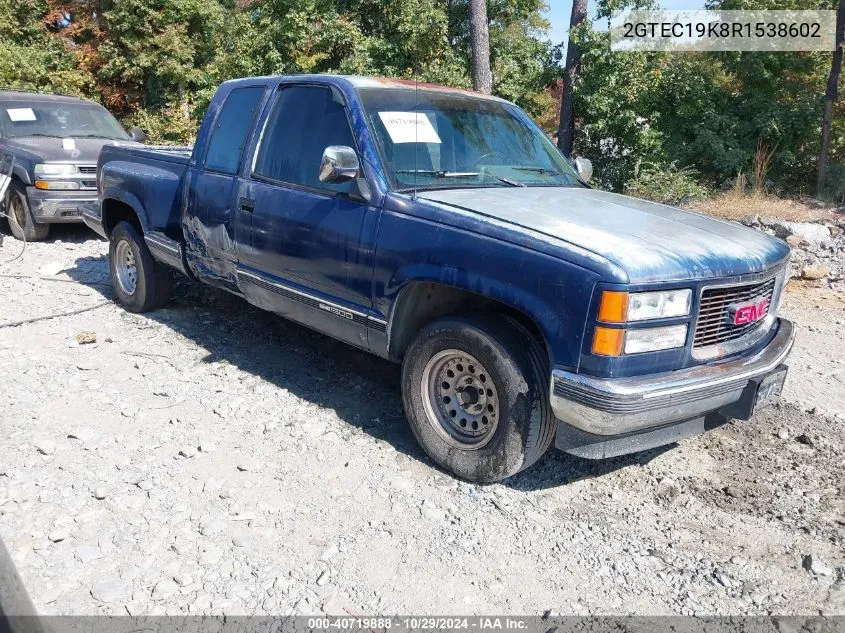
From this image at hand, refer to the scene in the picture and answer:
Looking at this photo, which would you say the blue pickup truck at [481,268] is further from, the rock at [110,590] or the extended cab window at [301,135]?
the rock at [110,590]

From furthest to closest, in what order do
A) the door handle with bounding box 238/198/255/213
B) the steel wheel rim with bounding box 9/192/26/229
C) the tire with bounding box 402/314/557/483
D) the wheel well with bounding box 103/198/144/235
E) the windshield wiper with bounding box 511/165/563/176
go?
the steel wheel rim with bounding box 9/192/26/229
the wheel well with bounding box 103/198/144/235
the door handle with bounding box 238/198/255/213
the windshield wiper with bounding box 511/165/563/176
the tire with bounding box 402/314/557/483

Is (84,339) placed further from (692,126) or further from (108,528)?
(692,126)

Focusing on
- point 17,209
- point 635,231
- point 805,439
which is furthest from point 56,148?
point 805,439

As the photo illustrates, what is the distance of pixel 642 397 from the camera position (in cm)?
318

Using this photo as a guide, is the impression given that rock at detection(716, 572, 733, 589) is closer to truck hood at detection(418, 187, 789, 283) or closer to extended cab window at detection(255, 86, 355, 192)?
truck hood at detection(418, 187, 789, 283)

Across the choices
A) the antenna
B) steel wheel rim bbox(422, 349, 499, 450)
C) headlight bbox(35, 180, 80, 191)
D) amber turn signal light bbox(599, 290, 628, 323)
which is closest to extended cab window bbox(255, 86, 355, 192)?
the antenna

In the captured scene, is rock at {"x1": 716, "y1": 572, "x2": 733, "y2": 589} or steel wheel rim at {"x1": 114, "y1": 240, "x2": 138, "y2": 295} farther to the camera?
steel wheel rim at {"x1": 114, "y1": 240, "x2": 138, "y2": 295}

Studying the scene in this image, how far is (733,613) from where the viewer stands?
9.68 ft

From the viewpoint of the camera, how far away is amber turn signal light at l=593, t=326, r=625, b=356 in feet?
10.3

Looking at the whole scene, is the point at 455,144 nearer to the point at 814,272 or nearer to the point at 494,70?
the point at 814,272

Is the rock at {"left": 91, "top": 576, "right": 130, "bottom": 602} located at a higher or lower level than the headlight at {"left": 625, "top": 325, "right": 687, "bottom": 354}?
lower

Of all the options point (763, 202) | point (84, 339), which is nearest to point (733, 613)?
point (84, 339)

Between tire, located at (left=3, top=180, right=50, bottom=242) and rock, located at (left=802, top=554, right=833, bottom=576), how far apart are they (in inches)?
358

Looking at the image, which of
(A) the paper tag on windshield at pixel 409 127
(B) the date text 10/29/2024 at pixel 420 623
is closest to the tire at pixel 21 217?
(A) the paper tag on windshield at pixel 409 127
